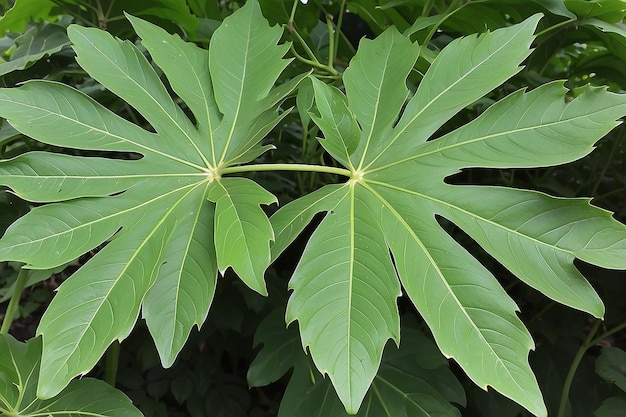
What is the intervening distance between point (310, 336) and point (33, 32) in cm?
81

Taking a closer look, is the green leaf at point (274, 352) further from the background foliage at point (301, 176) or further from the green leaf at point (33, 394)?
the green leaf at point (33, 394)

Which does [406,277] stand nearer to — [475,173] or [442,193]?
[442,193]

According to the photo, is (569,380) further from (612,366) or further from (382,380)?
(382,380)

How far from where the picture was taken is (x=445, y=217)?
577mm

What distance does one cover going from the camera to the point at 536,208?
1.77ft

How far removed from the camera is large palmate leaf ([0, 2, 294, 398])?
1.70 feet

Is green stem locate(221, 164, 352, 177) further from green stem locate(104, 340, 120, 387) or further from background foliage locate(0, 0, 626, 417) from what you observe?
green stem locate(104, 340, 120, 387)

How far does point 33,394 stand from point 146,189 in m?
0.33

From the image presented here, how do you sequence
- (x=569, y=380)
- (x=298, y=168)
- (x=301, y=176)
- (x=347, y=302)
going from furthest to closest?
(x=301, y=176), (x=569, y=380), (x=298, y=168), (x=347, y=302)

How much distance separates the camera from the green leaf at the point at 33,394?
2.07 feet

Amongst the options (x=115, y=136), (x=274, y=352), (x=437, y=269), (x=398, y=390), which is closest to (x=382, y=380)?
(x=398, y=390)

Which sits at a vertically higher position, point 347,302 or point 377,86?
point 377,86

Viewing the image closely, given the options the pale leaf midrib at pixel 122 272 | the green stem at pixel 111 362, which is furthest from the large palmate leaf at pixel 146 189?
the green stem at pixel 111 362

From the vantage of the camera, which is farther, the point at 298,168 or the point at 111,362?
the point at 111,362
